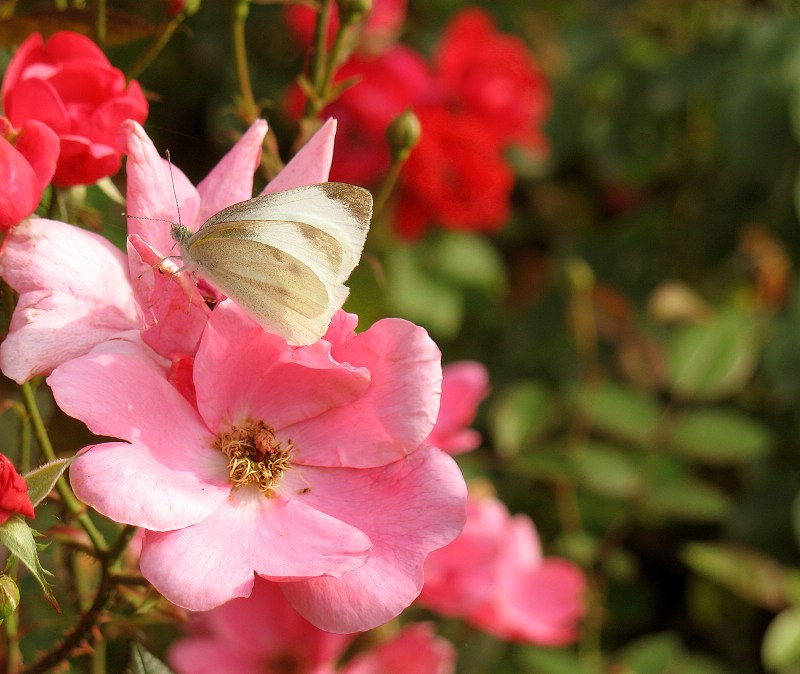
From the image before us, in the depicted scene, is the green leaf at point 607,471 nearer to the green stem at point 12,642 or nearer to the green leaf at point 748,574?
the green leaf at point 748,574

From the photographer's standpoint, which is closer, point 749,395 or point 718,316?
point 718,316

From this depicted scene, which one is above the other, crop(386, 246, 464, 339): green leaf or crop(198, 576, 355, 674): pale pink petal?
crop(198, 576, 355, 674): pale pink petal

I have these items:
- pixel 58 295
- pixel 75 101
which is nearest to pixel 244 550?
pixel 58 295

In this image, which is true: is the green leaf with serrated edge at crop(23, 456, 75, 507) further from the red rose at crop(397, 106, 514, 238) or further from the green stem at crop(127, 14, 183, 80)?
the red rose at crop(397, 106, 514, 238)

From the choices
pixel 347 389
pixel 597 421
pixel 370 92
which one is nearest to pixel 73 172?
pixel 347 389

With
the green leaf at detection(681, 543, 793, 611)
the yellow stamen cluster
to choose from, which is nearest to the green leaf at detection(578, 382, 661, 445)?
the green leaf at detection(681, 543, 793, 611)

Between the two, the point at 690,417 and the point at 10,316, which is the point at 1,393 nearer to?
the point at 10,316

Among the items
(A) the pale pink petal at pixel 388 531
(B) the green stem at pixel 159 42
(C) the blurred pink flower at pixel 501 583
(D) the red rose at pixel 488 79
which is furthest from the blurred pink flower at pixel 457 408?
(D) the red rose at pixel 488 79
